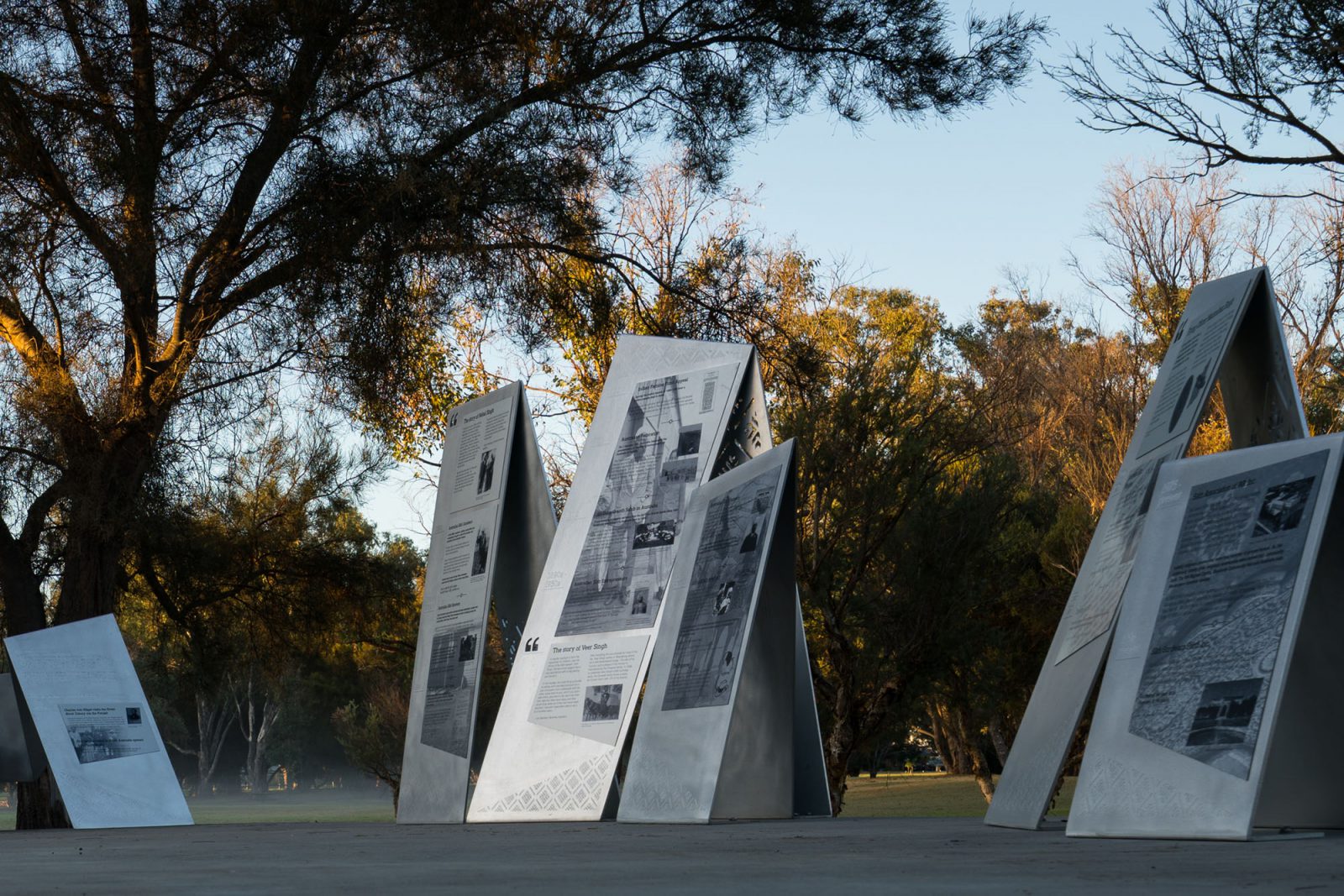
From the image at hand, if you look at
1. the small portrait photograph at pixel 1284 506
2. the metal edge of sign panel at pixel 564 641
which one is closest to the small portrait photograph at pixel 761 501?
the metal edge of sign panel at pixel 564 641

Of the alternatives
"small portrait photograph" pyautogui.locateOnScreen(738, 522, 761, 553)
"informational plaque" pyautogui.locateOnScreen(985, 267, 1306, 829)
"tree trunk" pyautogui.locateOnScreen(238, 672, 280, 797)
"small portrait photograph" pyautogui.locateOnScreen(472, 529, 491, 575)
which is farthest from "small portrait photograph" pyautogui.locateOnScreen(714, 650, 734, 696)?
"tree trunk" pyautogui.locateOnScreen(238, 672, 280, 797)

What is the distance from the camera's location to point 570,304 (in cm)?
1241

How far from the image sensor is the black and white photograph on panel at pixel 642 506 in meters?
9.31

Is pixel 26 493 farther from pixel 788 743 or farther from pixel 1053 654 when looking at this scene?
pixel 1053 654

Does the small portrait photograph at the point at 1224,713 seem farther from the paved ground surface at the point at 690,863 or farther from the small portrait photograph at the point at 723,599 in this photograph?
the small portrait photograph at the point at 723,599

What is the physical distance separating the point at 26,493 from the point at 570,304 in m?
4.67

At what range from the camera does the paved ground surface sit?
377cm

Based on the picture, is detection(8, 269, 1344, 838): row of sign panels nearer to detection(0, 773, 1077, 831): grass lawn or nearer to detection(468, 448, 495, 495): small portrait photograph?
detection(468, 448, 495, 495): small portrait photograph

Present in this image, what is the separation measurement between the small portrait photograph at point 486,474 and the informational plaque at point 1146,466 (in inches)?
180

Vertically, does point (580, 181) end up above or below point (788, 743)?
above

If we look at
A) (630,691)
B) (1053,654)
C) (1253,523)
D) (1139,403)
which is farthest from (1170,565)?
(1139,403)

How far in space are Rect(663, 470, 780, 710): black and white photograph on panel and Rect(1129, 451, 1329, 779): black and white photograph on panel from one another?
2.61 m

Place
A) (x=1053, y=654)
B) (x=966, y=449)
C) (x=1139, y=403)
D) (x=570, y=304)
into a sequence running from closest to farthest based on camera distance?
(x=1053, y=654) → (x=570, y=304) → (x=966, y=449) → (x=1139, y=403)

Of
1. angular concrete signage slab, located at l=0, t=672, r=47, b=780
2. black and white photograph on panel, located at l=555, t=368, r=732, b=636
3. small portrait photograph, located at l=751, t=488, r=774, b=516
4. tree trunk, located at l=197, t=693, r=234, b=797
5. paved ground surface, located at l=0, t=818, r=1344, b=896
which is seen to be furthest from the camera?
tree trunk, located at l=197, t=693, r=234, b=797
